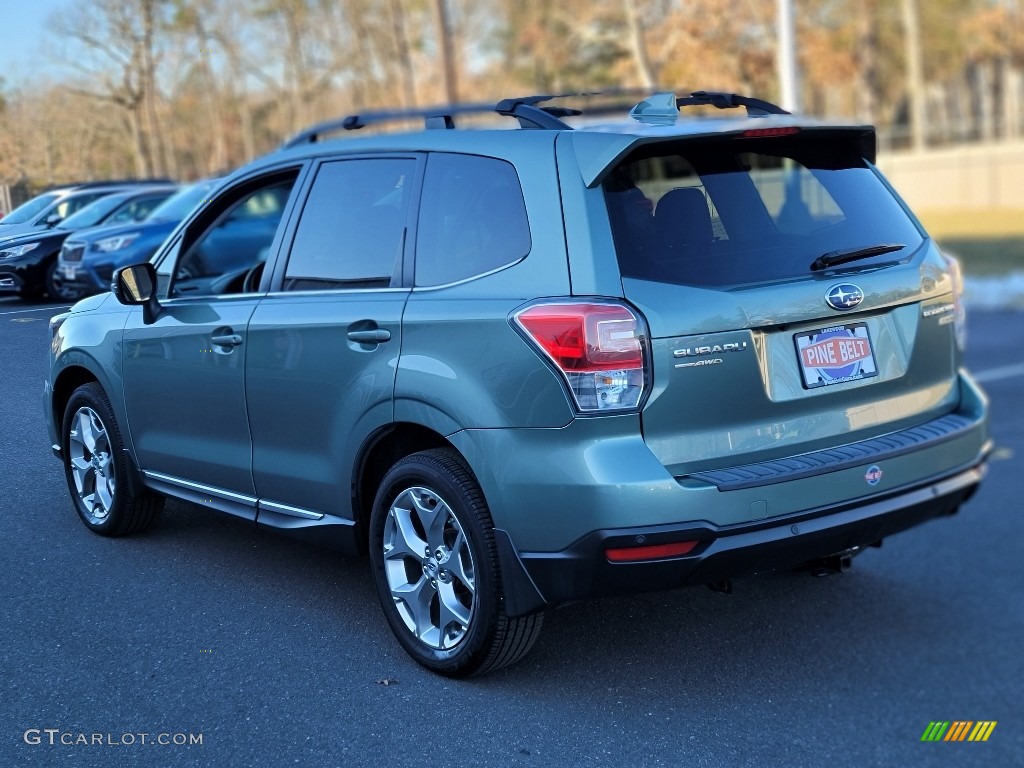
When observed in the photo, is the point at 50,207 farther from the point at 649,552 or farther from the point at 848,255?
the point at 848,255

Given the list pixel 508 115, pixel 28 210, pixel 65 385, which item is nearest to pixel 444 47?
pixel 65 385

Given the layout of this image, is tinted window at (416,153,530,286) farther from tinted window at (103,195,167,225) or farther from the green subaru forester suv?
tinted window at (103,195,167,225)

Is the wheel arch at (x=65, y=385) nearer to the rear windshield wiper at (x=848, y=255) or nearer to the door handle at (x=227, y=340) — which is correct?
the door handle at (x=227, y=340)

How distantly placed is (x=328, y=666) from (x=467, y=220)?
1536mm

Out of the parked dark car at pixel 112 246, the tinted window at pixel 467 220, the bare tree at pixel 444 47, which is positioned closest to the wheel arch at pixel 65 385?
the parked dark car at pixel 112 246

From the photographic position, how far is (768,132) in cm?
383

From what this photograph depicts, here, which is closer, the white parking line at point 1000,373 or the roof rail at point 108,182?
the roof rail at point 108,182

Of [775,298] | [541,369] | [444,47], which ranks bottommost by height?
[541,369]

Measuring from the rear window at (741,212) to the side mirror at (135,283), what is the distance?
182 centimetres

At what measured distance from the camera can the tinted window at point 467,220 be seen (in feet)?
11.8

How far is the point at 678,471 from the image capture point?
336cm

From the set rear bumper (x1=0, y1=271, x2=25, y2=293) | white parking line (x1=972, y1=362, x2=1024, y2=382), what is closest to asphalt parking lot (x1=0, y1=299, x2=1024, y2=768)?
rear bumper (x1=0, y1=271, x2=25, y2=293)

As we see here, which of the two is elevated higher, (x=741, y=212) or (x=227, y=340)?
(x=741, y=212)

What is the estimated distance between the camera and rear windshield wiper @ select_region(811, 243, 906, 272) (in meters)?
3.76
